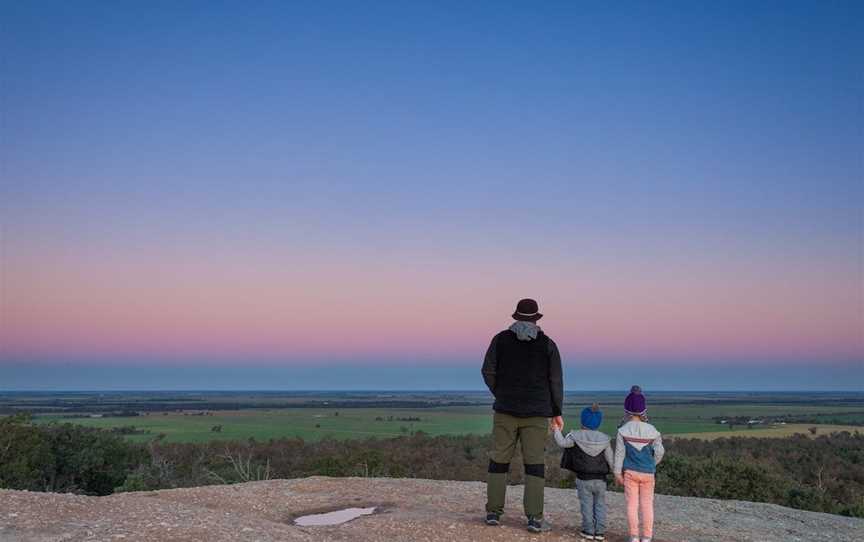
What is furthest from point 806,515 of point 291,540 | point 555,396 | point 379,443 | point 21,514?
point 379,443

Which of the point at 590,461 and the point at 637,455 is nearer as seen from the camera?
the point at 637,455

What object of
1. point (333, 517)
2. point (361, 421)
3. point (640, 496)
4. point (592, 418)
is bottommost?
point (361, 421)

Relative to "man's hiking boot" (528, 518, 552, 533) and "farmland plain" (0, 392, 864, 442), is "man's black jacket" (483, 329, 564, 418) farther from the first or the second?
"farmland plain" (0, 392, 864, 442)

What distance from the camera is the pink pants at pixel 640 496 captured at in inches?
349

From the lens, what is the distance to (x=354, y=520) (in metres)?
10.7

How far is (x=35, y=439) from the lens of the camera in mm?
21750

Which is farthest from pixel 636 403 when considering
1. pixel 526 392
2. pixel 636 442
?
pixel 526 392

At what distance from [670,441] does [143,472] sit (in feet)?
97.9

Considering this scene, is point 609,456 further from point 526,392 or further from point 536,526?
point 536,526

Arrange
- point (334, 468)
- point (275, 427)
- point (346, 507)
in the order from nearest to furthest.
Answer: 1. point (346, 507)
2. point (334, 468)
3. point (275, 427)

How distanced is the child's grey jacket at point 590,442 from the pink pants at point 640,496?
27 cm

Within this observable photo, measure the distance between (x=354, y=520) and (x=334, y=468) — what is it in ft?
38.9

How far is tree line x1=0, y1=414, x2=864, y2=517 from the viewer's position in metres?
19.6

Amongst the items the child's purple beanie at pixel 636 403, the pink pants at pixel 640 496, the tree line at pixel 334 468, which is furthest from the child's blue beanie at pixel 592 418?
the tree line at pixel 334 468
